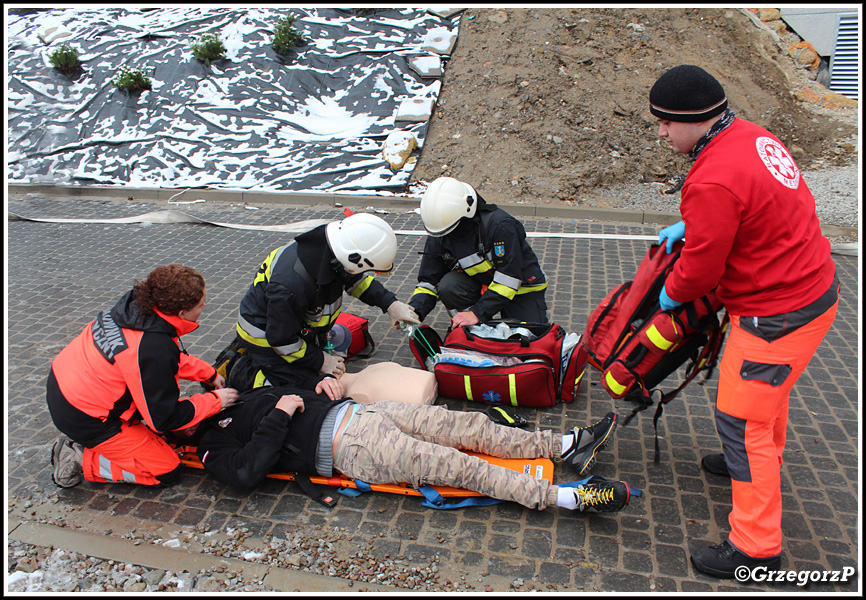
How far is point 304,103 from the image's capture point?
11516 mm

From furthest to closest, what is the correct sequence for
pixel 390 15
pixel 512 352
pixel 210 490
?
pixel 390 15 < pixel 512 352 < pixel 210 490

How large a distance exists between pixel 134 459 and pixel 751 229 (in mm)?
3416

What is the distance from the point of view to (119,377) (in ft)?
10.2

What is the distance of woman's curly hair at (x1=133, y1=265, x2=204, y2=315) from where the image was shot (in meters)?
3.09

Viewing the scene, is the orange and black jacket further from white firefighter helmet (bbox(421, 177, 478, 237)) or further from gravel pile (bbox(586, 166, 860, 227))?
gravel pile (bbox(586, 166, 860, 227))

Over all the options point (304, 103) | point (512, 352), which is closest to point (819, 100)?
point (304, 103)

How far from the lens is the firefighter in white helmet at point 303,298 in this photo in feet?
11.9

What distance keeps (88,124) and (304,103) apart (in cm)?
440

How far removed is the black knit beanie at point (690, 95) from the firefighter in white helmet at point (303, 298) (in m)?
1.77

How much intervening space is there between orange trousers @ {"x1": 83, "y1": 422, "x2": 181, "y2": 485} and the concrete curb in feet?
1.13

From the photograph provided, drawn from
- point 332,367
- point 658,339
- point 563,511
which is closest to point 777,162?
point 658,339

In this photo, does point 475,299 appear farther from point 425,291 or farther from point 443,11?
point 443,11

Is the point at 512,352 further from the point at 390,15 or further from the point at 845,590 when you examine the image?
the point at 390,15

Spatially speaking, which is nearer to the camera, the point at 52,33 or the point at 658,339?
the point at 658,339
